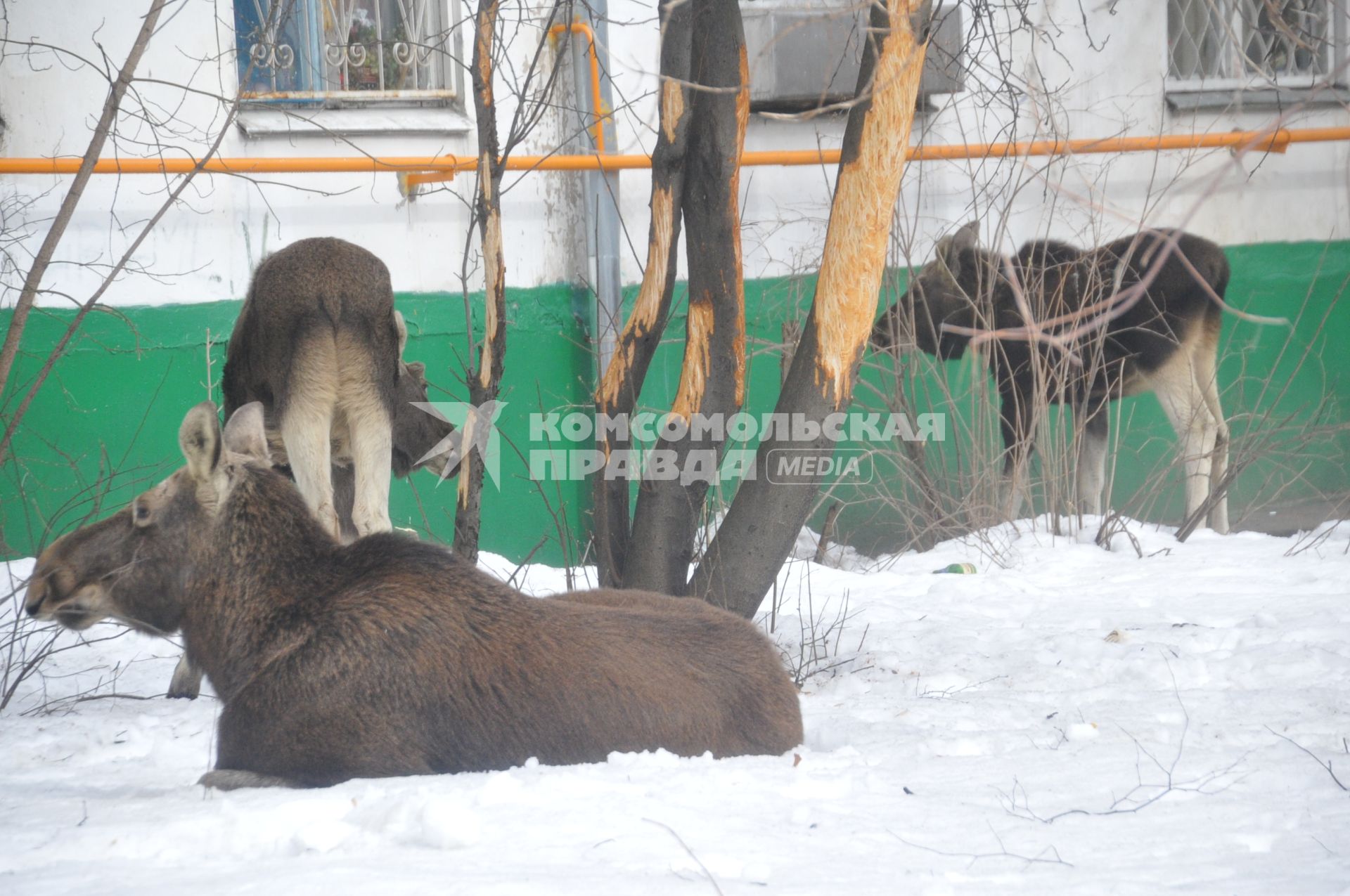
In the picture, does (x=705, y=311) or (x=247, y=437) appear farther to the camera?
(x=705, y=311)

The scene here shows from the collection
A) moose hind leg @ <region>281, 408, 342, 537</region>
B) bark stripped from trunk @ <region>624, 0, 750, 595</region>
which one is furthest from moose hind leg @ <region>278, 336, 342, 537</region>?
bark stripped from trunk @ <region>624, 0, 750, 595</region>

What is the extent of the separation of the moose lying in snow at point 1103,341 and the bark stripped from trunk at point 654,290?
9.89ft

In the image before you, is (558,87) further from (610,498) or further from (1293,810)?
(1293,810)

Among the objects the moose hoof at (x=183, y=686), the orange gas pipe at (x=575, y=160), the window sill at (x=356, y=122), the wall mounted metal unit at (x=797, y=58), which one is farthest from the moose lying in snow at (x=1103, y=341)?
the moose hoof at (x=183, y=686)

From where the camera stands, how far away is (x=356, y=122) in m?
8.71

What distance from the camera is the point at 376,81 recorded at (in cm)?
891

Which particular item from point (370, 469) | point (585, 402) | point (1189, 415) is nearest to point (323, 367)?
point (370, 469)

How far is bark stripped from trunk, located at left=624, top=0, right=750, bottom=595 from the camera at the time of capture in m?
5.37

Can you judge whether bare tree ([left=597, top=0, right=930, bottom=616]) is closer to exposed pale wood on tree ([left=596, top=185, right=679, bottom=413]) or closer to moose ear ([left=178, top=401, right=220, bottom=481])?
exposed pale wood on tree ([left=596, top=185, right=679, bottom=413])

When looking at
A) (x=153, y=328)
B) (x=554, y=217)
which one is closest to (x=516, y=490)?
(x=554, y=217)

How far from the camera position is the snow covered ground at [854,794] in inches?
100

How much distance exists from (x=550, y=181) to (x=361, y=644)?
6.49 m

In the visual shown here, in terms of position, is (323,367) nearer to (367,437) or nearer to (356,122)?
(367,437)

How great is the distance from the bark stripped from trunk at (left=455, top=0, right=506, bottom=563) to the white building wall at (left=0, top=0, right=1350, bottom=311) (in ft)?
7.61
